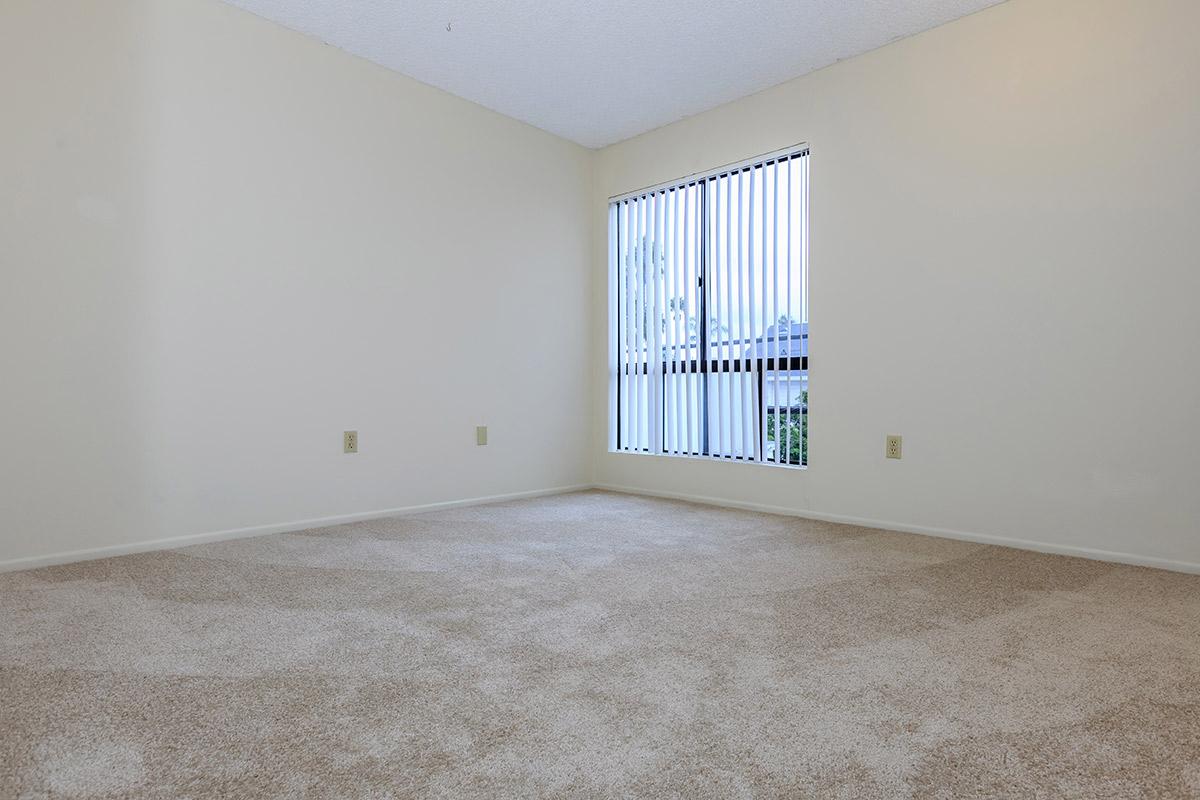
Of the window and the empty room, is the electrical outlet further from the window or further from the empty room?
the window

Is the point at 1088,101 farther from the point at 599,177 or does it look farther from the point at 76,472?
the point at 76,472

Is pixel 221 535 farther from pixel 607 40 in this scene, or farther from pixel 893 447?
pixel 893 447

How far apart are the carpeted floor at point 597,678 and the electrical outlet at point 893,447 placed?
0.70 meters

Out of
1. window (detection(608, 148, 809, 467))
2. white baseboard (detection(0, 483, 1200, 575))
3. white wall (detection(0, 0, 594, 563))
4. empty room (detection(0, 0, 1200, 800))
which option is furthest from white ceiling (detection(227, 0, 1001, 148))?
white baseboard (detection(0, 483, 1200, 575))

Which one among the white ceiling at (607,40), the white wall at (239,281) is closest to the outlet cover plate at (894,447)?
the white ceiling at (607,40)

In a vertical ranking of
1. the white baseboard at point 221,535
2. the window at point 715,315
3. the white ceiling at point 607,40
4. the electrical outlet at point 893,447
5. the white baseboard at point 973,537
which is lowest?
the white baseboard at point 973,537

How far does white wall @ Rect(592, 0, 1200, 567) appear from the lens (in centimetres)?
236

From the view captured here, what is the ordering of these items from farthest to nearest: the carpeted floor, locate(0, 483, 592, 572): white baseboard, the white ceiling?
the white ceiling, locate(0, 483, 592, 572): white baseboard, the carpeted floor

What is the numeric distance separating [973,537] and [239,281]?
3215 mm

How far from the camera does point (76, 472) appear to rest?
7.80 ft

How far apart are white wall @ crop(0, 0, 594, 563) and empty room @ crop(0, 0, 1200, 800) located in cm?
2

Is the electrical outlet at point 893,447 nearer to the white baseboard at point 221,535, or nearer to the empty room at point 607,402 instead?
the empty room at point 607,402

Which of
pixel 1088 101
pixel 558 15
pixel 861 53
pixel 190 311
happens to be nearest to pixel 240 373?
pixel 190 311

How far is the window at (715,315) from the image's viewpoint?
3.41 m
